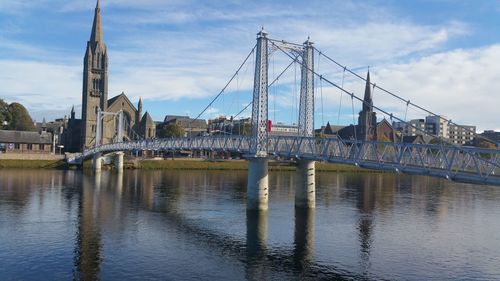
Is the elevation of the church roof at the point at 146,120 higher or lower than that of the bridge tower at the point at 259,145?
higher

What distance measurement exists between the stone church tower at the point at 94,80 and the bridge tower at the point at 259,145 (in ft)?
328

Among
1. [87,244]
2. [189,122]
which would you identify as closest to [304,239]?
[87,244]

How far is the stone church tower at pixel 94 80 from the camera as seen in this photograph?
143 meters

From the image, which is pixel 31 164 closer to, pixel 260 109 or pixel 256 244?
pixel 260 109

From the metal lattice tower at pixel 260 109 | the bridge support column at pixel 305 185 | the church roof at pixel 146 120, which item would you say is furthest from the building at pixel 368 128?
the metal lattice tower at pixel 260 109

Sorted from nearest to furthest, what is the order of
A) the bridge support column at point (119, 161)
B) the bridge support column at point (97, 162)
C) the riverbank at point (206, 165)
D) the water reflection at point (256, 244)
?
the water reflection at point (256, 244) → the bridge support column at point (97, 162) → the bridge support column at point (119, 161) → the riverbank at point (206, 165)

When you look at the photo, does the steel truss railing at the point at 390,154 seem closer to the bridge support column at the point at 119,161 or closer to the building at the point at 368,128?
the bridge support column at the point at 119,161

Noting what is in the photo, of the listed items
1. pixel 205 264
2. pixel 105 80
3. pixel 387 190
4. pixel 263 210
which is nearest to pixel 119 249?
pixel 205 264

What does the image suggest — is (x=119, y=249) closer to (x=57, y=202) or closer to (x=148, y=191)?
(x=57, y=202)

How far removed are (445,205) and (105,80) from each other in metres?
110

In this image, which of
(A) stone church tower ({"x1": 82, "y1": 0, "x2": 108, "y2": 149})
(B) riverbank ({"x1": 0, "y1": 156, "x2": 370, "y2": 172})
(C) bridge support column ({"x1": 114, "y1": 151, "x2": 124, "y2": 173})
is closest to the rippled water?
(C) bridge support column ({"x1": 114, "y1": 151, "x2": 124, "y2": 173})

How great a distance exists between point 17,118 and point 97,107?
2270cm

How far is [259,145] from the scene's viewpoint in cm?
5112

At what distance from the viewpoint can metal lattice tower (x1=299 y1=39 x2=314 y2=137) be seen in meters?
54.9
